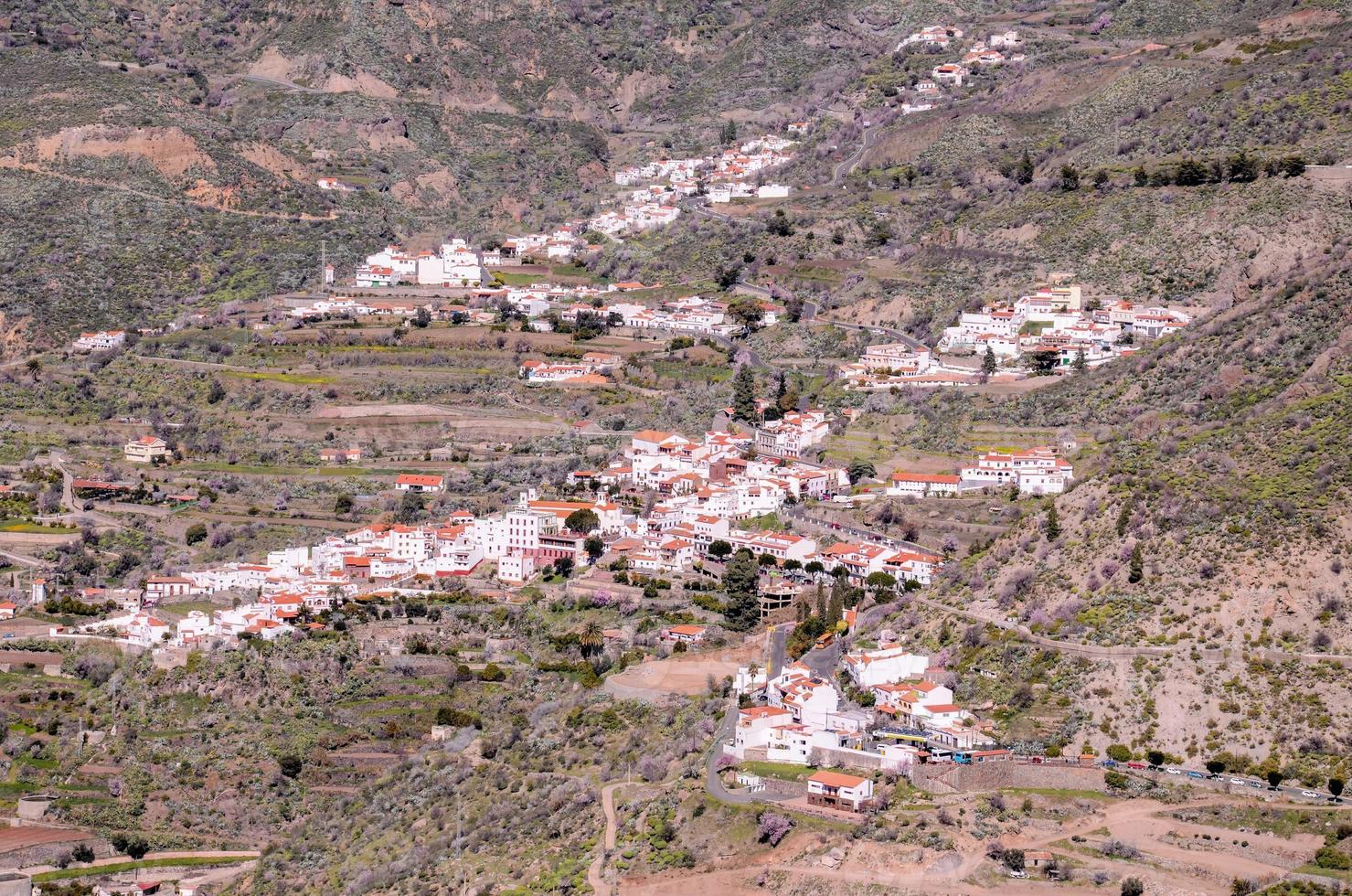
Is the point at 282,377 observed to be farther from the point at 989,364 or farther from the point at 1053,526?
the point at 1053,526

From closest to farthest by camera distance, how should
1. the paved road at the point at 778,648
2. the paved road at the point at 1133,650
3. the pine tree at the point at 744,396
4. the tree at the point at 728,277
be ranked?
1. the paved road at the point at 1133,650
2. the paved road at the point at 778,648
3. the pine tree at the point at 744,396
4. the tree at the point at 728,277

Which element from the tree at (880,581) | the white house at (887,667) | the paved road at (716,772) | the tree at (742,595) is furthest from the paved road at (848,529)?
the paved road at (716,772)

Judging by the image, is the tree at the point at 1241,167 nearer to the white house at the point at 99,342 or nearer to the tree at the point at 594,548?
the tree at the point at 594,548

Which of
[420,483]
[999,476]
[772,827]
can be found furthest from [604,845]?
[420,483]

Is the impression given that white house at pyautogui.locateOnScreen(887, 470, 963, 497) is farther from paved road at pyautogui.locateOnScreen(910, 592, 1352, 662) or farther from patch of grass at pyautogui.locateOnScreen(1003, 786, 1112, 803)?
patch of grass at pyautogui.locateOnScreen(1003, 786, 1112, 803)

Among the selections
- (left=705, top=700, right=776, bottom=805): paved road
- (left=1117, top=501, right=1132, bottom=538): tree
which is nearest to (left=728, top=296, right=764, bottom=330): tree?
(left=1117, top=501, right=1132, bottom=538): tree

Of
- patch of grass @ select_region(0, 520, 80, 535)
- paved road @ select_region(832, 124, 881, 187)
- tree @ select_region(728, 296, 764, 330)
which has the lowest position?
patch of grass @ select_region(0, 520, 80, 535)
